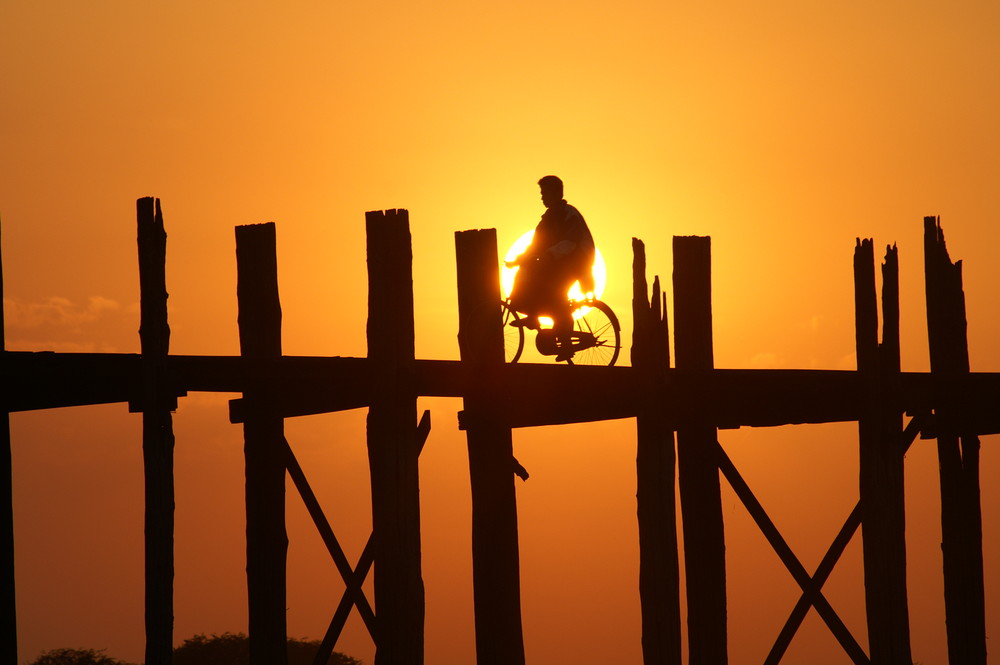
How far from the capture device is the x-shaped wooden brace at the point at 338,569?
36.3 ft

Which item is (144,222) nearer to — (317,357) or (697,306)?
(317,357)

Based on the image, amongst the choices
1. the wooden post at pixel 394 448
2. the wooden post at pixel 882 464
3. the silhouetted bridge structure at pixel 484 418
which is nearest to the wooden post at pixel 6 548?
the silhouetted bridge structure at pixel 484 418

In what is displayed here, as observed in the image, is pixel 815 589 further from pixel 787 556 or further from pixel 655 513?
pixel 655 513

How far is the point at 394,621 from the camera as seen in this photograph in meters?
10.2

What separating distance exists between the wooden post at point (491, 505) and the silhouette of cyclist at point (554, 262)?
2604 mm

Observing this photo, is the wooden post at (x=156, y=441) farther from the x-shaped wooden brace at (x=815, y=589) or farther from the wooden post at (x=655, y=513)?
the x-shaped wooden brace at (x=815, y=589)

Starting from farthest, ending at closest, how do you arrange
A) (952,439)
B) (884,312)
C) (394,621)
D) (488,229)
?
(952,439) < (884,312) < (488,229) < (394,621)

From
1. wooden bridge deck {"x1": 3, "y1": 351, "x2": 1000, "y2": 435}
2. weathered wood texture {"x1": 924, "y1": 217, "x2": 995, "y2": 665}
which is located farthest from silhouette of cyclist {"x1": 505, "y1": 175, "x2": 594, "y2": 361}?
weathered wood texture {"x1": 924, "y1": 217, "x2": 995, "y2": 665}

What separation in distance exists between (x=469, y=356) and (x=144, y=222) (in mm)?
2742

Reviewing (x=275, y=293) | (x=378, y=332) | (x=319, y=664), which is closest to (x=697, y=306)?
(x=378, y=332)

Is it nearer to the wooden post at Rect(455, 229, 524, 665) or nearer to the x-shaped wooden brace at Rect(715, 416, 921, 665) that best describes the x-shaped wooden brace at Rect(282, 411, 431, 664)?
the wooden post at Rect(455, 229, 524, 665)

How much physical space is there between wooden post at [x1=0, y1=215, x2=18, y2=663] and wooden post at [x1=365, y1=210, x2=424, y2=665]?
3032 mm

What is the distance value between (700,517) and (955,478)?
3481mm

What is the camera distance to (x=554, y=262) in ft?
43.5
